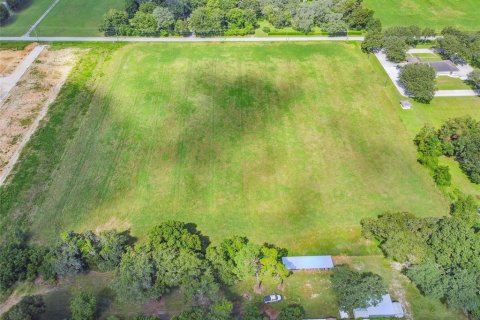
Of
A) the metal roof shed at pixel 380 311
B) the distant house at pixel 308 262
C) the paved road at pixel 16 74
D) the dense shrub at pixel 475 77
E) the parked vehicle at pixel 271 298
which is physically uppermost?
the dense shrub at pixel 475 77

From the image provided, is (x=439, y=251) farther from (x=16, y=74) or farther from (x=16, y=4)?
(x=16, y=4)

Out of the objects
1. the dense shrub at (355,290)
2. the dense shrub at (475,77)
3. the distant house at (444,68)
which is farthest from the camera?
the distant house at (444,68)

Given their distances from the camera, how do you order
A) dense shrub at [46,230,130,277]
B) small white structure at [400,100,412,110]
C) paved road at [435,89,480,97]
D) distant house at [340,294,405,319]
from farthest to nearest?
paved road at [435,89,480,97]
small white structure at [400,100,412,110]
dense shrub at [46,230,130,277]
distant house at [340,294,405,319]

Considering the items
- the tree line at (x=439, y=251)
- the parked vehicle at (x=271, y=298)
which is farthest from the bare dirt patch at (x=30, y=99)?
the tree line at (x=439, y=251)

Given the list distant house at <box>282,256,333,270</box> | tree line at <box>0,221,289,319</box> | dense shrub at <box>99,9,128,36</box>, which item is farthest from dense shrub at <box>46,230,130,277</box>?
dense shrub at <box>99,9,128,36</box>

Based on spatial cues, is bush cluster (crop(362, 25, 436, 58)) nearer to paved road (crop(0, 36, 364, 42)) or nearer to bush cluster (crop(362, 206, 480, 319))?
paved road (crop(0, 36, 364, 42))

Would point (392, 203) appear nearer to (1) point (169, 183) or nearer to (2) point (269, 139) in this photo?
(2) point (269, 139)

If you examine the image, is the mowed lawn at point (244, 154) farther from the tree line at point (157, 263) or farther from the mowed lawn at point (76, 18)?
the mowed lawn at point (76, 18)
